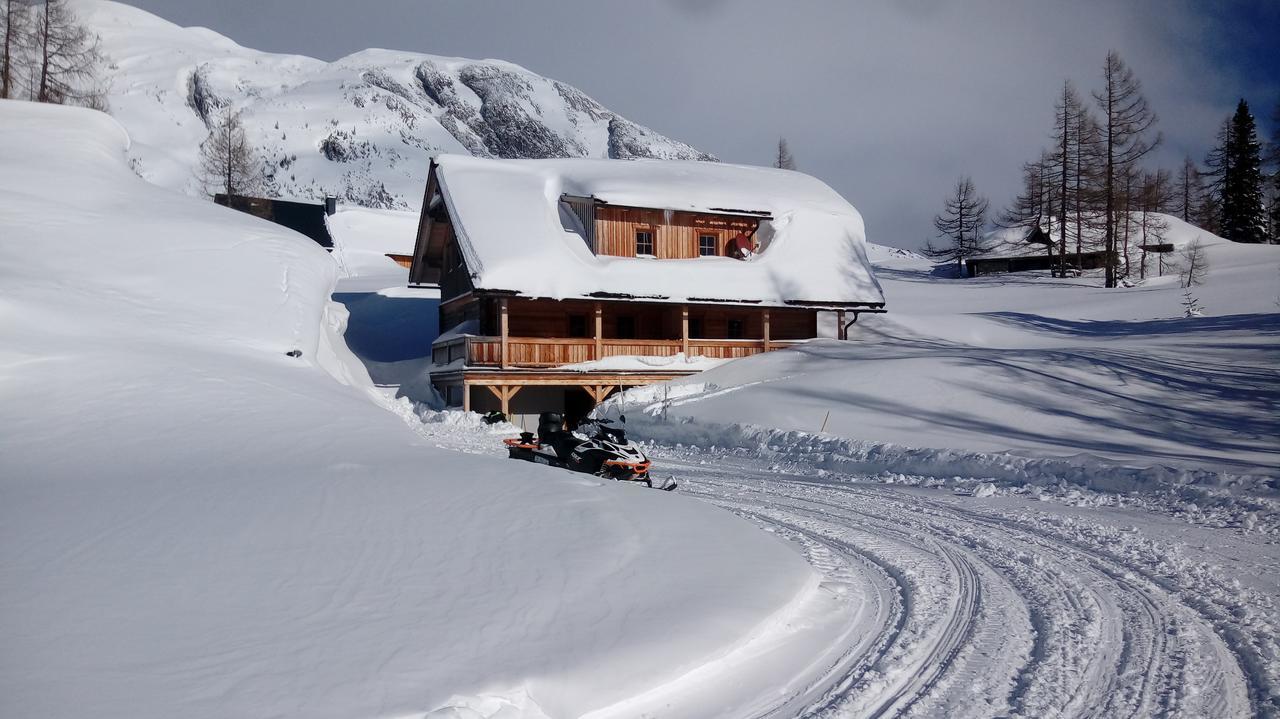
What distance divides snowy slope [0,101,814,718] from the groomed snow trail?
0.75 metres

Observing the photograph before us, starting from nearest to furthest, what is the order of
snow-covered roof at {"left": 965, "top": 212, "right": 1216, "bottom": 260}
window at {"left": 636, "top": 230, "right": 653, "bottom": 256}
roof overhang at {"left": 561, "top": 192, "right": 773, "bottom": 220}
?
1. roof overhang at {"left": 561, "top": 192, "right": 773, "bottom": 220}
2. window at {"left": 636, "top": 230, "right": 653, "bottom": 256}
3. snow-covered roof at {"left": 965, "top": 212, "right": 1216, "bottom": 260}

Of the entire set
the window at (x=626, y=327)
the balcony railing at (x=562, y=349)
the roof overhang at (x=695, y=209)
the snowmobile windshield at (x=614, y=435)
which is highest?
the roof overhang at (x=695, y=209)

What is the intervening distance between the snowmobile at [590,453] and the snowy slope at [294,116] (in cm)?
9107

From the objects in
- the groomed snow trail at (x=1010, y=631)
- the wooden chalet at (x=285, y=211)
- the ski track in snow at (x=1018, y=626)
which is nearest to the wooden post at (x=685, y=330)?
the ski track in snow at (x=1018, y=626)

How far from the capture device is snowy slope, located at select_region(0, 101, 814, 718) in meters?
3.73

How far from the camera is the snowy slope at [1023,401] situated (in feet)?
38.5

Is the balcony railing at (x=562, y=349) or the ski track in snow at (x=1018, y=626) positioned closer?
the ski track in snow at (x=1018, y=626)

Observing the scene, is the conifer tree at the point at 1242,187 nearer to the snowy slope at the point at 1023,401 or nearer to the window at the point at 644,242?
the snowy slope at the point at 1023,401

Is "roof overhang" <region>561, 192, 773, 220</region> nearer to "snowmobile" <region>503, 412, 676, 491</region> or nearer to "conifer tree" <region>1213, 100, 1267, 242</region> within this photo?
"snowmobile" <region>503, 412, 676, 491</region>

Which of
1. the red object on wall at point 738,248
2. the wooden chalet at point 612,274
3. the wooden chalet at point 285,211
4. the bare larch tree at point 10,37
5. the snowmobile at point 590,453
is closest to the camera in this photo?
the snowmobile at point 590,453

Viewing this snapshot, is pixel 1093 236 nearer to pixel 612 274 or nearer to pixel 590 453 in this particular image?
pixel 612 274

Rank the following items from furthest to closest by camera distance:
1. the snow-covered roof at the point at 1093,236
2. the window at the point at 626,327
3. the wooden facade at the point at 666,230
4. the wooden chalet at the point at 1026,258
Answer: the snow-covered roof at the point at 1093,236 → the wooden chalet at the point at 1026,258 → the window at the point at 626,327 → the wooden facade at the point at 666,230

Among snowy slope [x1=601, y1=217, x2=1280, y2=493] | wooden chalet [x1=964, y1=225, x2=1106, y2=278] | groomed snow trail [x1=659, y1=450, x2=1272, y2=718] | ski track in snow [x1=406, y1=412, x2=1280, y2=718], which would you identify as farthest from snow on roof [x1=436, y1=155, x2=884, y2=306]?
wooden chalet [x1=964, y1=225, x2=1106, y2=278]

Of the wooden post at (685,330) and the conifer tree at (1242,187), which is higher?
the conifer tree at (1242,187)
